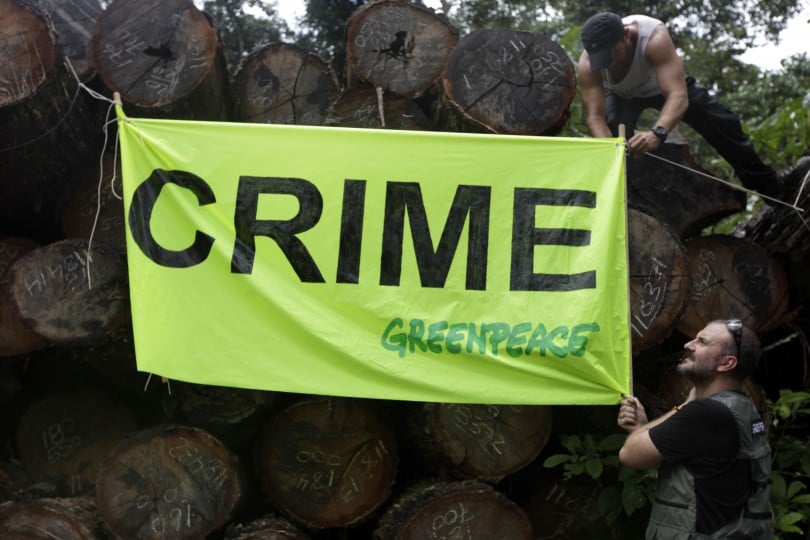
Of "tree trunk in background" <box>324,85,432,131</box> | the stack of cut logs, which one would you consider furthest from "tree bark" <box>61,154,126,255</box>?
"tree trunk in background" <box>324,85,432,131</box>

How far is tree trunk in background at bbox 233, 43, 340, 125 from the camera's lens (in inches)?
178

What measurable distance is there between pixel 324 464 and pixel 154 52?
1.99 metres

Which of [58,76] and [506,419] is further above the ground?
[58,76]

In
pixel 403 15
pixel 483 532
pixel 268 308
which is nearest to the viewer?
pixel 268 308

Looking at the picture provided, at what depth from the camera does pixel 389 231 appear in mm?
3594

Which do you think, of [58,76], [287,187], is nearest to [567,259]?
[287,187]

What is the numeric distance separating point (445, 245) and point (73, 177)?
1966 millimetres

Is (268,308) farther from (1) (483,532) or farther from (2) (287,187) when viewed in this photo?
(1) (483,532)

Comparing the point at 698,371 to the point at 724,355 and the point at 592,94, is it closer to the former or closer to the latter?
the point at 724,355

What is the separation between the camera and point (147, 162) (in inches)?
140

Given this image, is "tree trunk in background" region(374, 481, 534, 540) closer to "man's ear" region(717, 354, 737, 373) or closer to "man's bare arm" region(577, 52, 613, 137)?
"man's ear" region(717, 354, 737, 373)

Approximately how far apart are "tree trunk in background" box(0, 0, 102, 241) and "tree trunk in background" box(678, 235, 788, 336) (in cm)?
299

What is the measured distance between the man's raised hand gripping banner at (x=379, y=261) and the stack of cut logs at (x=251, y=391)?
0.42 meters

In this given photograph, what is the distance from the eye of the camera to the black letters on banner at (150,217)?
11.4 ft
